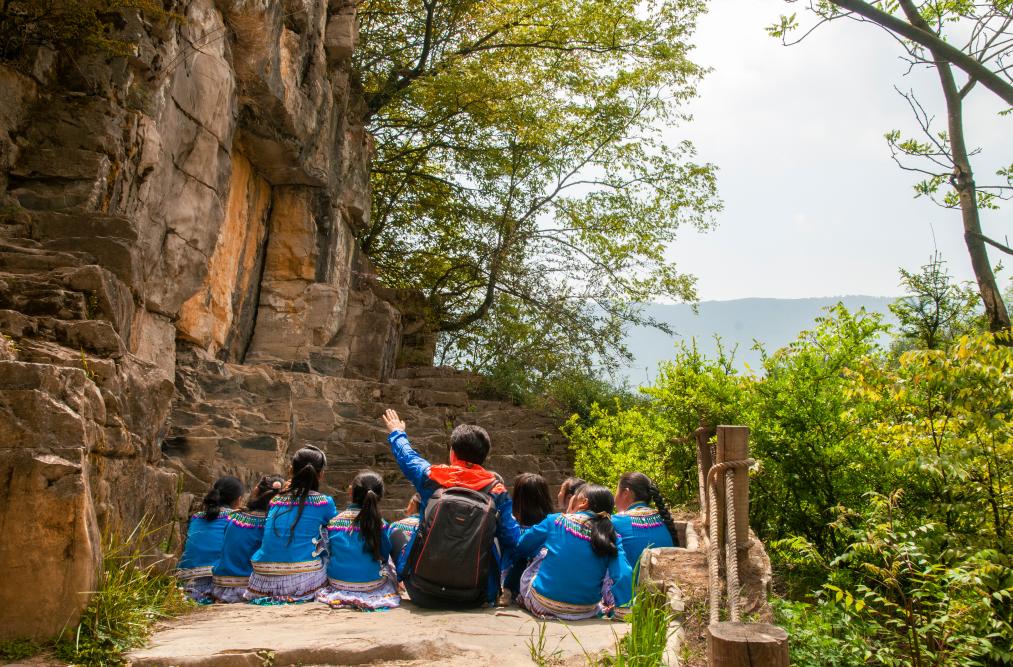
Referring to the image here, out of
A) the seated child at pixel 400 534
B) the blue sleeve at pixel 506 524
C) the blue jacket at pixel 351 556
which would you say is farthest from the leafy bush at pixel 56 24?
the blue sleeve at pixel 506 524

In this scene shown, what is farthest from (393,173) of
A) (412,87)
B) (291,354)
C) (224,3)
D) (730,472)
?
(730,472)

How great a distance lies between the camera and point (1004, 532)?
15.7 feet

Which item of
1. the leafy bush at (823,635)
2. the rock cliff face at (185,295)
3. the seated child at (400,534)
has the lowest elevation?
the leafy bush at (823,635)

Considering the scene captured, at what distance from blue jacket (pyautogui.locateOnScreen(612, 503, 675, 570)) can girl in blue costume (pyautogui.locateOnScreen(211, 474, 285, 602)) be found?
97.2 inches

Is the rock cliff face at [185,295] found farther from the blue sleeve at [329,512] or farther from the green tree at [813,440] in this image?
the green tree at [813,440]

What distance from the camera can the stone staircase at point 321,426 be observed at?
886cm

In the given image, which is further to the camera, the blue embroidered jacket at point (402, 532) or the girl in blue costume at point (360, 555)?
the blue embroidered jacket at point (402, 532)

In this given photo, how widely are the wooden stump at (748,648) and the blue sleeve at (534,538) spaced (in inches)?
88.0

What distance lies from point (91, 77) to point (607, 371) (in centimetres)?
1207

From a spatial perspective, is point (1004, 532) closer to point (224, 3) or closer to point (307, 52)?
point (224, 3)

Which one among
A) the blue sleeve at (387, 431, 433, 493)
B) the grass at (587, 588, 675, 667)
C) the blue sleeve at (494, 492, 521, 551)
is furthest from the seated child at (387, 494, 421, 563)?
the grass at (587, 588, 675, 667)

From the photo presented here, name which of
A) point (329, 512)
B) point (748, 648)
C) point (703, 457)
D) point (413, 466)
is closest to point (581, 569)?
point (413, 466)

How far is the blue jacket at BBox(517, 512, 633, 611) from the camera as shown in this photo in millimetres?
5141

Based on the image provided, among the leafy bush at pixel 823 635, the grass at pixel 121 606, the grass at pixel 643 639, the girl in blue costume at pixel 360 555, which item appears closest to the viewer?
the grass at pixel 643 639
